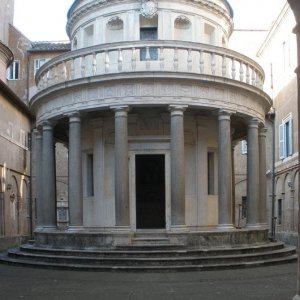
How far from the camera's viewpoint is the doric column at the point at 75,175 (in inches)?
766

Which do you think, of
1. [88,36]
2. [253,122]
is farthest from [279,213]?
[88,36]

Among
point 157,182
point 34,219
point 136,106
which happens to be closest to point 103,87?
point 136,106

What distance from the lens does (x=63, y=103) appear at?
20.1 m

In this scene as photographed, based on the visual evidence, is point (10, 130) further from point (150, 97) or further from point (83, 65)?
point (150, 97)

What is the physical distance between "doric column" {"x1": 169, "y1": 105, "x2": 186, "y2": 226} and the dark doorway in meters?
3.12

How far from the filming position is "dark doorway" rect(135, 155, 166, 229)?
859 inches

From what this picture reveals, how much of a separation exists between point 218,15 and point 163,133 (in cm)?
572

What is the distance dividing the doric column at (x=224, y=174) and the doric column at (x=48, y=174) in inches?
251

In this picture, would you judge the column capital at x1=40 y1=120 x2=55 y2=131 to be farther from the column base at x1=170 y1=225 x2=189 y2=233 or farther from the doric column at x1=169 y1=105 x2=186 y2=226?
the column base at x1=170 y1=225 x2=189 y2=233

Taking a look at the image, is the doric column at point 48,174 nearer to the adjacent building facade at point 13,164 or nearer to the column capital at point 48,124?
the column capital at point 48,124

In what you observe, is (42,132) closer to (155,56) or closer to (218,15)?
(155,56)

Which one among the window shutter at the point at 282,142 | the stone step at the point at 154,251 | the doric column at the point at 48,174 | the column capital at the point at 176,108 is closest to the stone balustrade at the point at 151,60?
the column capital at the point at 176,108

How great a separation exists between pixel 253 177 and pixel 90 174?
252 inches

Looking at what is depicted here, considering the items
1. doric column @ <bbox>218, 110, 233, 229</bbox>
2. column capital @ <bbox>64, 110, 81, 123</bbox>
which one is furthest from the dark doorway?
column capital @ <bbox>64, 110, 81, 123</bbox>
